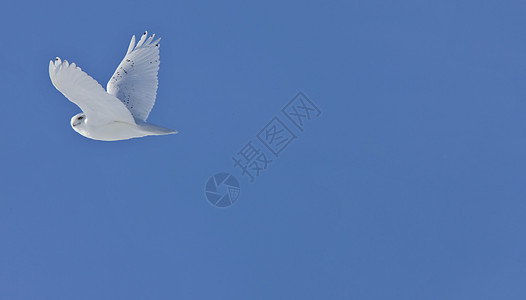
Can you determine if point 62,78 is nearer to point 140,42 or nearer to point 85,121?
point 85,121

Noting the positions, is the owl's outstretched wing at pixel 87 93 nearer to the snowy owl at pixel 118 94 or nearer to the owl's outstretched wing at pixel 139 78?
the snowy owl at pixel 118 94

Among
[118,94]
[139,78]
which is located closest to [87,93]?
[118,94]

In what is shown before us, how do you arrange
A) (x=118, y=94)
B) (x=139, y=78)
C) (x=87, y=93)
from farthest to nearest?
1. (x=139, y=78)
2. (x=118, y=94)
3. (x=87, y=93)

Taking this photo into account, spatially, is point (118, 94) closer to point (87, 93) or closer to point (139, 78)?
point (139, 78)

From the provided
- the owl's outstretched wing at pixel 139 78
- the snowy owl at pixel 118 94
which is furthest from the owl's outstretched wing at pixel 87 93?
the owl's outstretched wing at pixel 139 78

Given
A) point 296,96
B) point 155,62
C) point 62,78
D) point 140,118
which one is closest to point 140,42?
point 155,62

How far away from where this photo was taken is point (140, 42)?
704 inches

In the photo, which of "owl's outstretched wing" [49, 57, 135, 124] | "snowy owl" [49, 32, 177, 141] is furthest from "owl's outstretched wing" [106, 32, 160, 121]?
"owl's outstretched wing" [49, 57, 135, 124]

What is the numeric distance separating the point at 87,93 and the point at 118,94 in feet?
10.4

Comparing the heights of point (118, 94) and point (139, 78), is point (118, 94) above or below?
below

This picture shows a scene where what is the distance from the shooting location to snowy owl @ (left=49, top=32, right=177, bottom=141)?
1401 centimetres

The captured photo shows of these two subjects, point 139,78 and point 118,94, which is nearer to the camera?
point 118,94

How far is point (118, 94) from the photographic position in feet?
57.7

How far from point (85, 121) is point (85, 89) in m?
1.61
